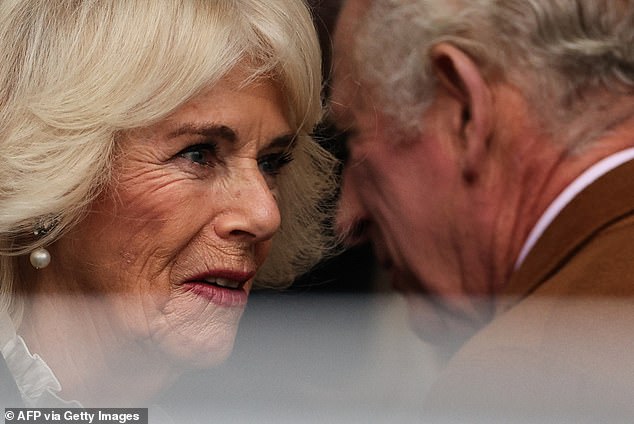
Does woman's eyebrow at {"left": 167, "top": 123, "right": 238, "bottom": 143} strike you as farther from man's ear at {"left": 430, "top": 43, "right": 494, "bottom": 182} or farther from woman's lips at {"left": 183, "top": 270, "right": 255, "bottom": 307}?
man's ear at {"left": 430, "top": 43, "right": 494, "bottom": 182}

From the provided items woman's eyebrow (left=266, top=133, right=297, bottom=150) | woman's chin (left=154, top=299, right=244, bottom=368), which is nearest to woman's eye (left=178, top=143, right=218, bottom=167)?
woman's eyebrow (left=266, top=133, right=297, bottom=150)

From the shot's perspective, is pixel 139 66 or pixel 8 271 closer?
pixel 139 66

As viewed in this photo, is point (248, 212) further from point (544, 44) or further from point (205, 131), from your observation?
point (544, 44)

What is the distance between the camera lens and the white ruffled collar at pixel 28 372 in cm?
182

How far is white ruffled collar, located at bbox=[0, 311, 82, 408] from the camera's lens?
1815 mm

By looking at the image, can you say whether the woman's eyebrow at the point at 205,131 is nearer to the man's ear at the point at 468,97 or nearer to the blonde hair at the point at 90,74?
the blonde hair at the point at 90,74

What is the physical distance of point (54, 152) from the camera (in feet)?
5.72

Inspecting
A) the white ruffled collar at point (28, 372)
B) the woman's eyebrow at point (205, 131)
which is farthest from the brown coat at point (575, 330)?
the white ruffled collar at point (28, 372)

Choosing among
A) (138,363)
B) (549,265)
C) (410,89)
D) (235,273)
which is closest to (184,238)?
(235,273)

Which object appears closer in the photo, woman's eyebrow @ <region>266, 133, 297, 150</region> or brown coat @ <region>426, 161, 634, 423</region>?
brown coat @ <region>426, 161, 634, 423</region>

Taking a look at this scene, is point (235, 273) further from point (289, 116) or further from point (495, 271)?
point (495, 271)

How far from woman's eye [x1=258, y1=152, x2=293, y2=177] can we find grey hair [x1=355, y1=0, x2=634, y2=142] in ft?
0.89

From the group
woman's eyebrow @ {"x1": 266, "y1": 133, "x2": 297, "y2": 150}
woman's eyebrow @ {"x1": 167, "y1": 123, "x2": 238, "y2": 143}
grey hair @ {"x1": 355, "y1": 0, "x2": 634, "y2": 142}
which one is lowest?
woman's eyebrow @ {"x1": 266, "y1": 133, "x2": 297, "y2": 150}

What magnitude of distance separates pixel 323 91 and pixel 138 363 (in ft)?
1.88
